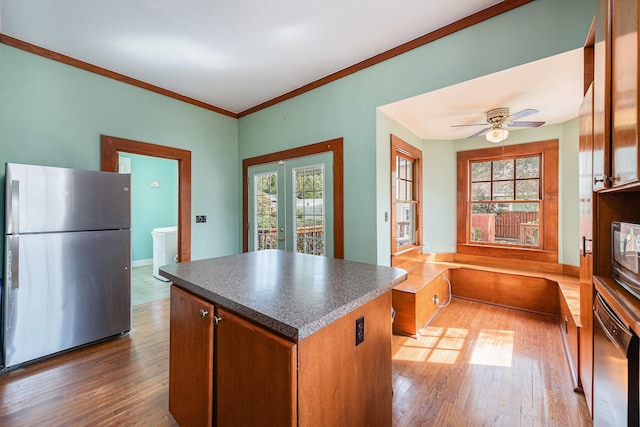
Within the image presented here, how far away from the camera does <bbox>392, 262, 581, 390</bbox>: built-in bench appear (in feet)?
8.54

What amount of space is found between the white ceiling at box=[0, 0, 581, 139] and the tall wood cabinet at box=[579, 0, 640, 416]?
743 mm

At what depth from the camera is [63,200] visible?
2252 millimetres

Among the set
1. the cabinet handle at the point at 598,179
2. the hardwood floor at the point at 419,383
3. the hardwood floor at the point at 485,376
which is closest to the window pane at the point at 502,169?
the hardwood floor at the point at 485,376

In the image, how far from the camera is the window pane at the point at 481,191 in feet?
12.7

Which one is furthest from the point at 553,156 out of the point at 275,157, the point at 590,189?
the point at 275,157

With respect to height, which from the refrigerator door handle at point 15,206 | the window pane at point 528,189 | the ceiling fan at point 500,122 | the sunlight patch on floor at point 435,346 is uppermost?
the ceiling fan at point 500,122

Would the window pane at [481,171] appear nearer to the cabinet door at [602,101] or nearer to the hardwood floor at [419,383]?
the hardwood floor at [419,383]

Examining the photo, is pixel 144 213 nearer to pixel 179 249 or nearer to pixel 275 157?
pixel 179 249

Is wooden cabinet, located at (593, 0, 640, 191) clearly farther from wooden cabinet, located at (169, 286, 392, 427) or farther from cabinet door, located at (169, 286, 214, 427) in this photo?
cabinet door, located at (169, 286, 214, 427)

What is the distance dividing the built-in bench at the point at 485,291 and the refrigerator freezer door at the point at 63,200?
2885 mm

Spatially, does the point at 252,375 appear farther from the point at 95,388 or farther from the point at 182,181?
the point at 182,181

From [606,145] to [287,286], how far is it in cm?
161

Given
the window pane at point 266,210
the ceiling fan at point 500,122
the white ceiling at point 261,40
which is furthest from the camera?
the window pane at point 266,210

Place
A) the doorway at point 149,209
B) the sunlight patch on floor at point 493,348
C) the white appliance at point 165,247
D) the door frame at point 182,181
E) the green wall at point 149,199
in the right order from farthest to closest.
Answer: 1. the green wall at point 149,199
2. the doorway at point 149,209
3. the white appliance at point 165,247
4. the door frame at point 182,181
5. the sunlight patch on floor at point 493,348
